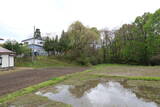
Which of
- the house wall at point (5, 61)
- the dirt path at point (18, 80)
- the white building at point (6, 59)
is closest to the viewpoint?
the dirt path at point (18, 80)

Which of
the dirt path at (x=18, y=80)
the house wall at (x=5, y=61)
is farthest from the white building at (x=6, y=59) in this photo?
the dirt path at (x=18, y=80)

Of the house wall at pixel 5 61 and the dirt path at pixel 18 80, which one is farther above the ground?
the house wall at pixel 5 61

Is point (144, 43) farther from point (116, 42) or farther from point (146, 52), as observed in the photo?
point (116, 42)

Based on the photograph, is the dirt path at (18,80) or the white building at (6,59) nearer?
the dirt path at (18,80)

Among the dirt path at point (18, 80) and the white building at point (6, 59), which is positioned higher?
the white building at point (6, 59)

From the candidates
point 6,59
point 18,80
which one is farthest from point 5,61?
point 18,80

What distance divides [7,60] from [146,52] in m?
25.9

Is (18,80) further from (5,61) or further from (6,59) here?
(6,59)

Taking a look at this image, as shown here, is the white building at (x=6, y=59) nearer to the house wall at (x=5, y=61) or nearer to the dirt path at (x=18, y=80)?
Result: the house wall at (x=5, y=61)

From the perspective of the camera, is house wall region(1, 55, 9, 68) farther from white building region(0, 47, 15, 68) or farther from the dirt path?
the dirt path

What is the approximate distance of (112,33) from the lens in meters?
31.1

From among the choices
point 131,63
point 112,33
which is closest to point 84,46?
point 112,33

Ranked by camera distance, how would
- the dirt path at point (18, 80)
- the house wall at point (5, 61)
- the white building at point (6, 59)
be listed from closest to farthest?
the dirt path at point (18, 80) < the white building at point (6, 59) < the house wall at point (5, 61)

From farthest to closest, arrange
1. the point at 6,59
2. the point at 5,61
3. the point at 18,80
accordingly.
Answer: the point at 6,59 → the point at 5,61 → the point at 18,80
